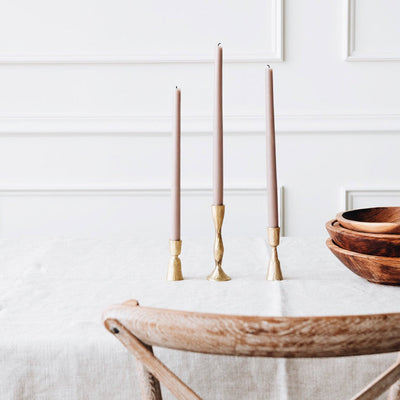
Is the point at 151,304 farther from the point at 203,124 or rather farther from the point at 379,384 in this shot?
the point at 203,124

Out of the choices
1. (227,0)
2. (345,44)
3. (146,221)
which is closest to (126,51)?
(227,0)

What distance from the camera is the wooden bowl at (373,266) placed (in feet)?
3.05

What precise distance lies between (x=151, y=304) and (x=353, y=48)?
4.17 ft

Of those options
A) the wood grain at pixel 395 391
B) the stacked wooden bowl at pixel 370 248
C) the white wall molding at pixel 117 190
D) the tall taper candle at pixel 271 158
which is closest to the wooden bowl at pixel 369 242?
the stacked wooden bowl at pixel 370 248

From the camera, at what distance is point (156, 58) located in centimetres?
187

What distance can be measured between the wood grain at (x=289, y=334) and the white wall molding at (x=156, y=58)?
4.71 ft

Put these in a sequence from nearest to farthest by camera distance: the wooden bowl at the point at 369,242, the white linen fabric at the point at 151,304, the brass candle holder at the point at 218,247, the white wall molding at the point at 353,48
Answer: the white linen fabric at the point at 151,304 → the wooden bowl at the point at 369,242 → the brass candle holder at the point at 218,247 → the white wall molding at the point at 353,48

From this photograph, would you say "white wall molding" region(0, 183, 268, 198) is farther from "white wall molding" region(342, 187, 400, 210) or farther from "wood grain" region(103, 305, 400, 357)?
"wood grain" region(103, 305, 400, 357)

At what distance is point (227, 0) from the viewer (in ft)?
6.07

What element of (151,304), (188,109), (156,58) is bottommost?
(151,304)

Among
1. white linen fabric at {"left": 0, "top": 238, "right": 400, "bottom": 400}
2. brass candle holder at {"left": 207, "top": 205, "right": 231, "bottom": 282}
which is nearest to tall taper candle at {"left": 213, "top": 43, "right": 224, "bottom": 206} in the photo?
brass candle holder at {"left": 207, "top": 205, "right": 231, "bottom": 282}

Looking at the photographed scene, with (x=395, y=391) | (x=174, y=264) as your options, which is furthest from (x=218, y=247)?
(x=395, y=391)

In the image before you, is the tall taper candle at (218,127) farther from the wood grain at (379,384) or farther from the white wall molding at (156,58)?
the white wall molding at (156,58)

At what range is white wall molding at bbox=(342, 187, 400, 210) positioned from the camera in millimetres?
1927
